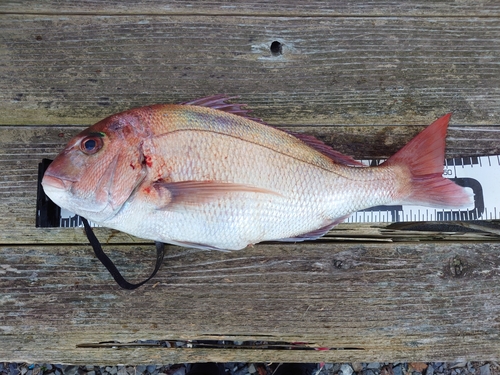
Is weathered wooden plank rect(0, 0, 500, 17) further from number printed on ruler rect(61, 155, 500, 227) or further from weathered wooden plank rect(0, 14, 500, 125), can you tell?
number printed on ruler rect(61, 155, 500, 227)

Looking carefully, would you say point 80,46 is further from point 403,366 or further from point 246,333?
point 403,366

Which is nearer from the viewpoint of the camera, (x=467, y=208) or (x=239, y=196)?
(x=239, y=196)

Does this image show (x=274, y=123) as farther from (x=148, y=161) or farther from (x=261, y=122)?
(x=148, y=161)

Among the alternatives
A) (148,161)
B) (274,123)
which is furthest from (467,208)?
(148,161)

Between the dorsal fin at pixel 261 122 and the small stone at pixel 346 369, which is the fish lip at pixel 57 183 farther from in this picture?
the small stone at pixel 346 369

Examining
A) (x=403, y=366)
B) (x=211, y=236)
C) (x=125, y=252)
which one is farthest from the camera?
(x=403, y=366)

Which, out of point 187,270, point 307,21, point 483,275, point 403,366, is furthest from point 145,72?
point 403,366
